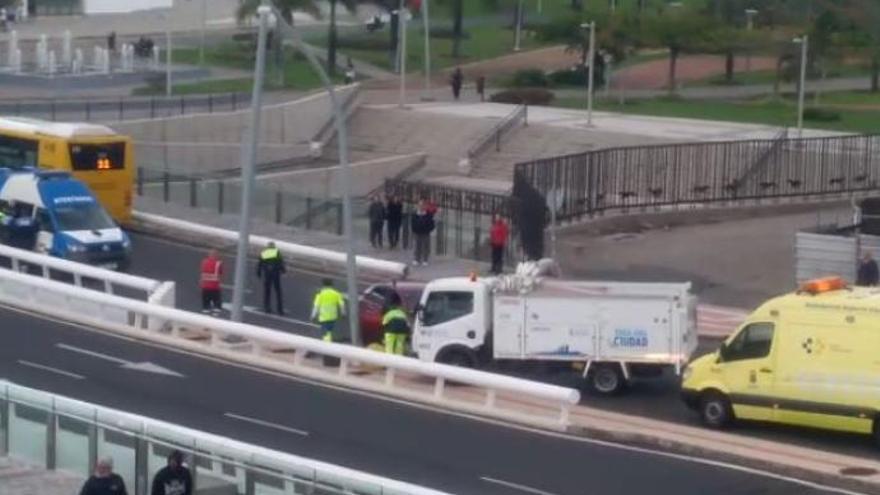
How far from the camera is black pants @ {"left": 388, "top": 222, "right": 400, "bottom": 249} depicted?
48.5 metres

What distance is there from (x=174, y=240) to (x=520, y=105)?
28353mm

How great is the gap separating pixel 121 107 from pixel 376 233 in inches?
933

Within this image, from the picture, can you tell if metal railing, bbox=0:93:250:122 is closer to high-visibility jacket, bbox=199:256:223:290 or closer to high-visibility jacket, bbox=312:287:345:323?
high-visibility jacket, bbox=199:256:223:290

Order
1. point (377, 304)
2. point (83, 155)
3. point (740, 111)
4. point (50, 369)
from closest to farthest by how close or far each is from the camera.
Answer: point (50, 369) < point (377, 304) < point (83, 155) < point (740, 111)

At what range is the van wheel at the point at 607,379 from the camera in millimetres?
33188

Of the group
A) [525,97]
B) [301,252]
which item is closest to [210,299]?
[301,252]

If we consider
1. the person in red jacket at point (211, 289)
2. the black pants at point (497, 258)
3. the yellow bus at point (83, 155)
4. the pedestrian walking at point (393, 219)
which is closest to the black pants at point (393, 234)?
the pedestrian walking at point (393, 219)

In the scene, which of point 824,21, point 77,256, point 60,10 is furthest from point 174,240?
point 60,10

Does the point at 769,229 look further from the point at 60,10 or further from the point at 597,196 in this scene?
the point at 60,10

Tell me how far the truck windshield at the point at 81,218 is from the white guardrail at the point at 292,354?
481 cm

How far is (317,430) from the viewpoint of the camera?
30.4 m

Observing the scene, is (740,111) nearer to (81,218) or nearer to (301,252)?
(301,252)

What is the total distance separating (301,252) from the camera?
150ft

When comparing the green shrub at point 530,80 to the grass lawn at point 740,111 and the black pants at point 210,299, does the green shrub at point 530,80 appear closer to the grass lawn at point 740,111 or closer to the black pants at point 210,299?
the grass lawn at point 740,111
